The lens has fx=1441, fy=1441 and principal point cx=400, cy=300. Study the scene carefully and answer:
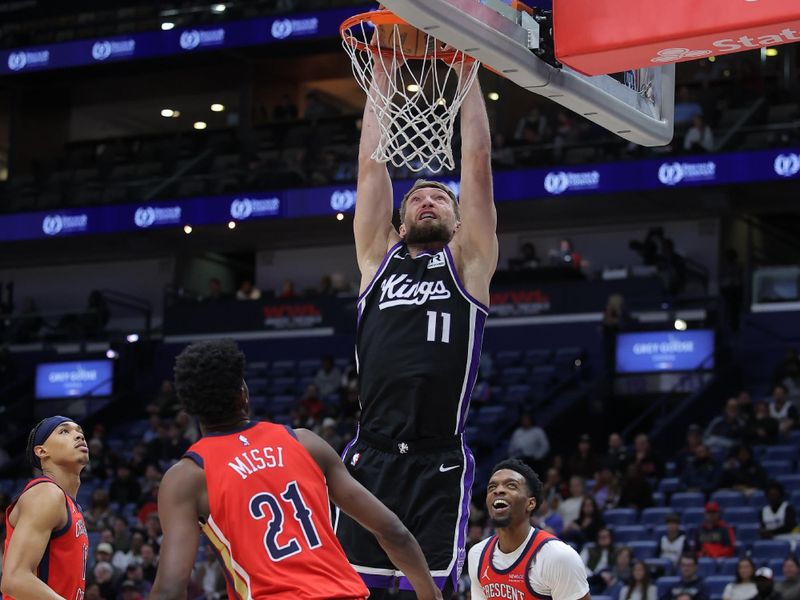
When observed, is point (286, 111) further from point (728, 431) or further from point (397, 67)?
point (397, 67)

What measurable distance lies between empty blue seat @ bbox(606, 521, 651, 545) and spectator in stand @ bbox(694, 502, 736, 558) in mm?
766

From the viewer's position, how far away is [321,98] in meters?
28.8

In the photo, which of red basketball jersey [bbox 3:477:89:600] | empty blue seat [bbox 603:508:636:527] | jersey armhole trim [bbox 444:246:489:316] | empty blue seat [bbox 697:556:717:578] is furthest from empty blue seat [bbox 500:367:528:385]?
jersey armhole trim [bbox 444:246:489:316]

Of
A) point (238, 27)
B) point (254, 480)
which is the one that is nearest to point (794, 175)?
point (238, 27)

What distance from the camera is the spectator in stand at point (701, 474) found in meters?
15.7

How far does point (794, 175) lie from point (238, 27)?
10244mm

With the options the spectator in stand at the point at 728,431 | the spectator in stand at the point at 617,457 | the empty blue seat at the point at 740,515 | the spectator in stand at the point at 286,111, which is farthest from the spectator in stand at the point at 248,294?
the empty blue seat at the point at 740,515

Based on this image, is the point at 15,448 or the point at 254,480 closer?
the point at 254,480

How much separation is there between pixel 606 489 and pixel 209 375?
12.5 metres

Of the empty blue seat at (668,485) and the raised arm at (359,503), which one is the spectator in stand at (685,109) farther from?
the raised arm at (359,503)

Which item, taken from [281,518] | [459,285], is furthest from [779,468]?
[281,518]

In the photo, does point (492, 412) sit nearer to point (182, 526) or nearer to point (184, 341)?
point (184, 341)

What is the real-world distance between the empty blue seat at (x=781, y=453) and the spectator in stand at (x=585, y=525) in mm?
2602

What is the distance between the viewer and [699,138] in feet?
72.6
